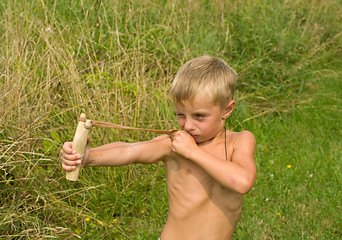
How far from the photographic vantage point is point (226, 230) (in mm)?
2357

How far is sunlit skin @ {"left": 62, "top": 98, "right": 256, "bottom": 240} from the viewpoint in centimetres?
217

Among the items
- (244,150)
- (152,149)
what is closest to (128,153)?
(152,149)

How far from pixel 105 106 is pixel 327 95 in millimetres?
2739

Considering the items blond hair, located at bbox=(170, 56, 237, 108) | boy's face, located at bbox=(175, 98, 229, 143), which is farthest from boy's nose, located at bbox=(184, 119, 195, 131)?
blond hair, located at bbox=(170, 56, 237, 108)

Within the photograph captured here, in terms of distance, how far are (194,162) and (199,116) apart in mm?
214

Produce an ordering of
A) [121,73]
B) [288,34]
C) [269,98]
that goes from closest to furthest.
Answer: [121,73] → [269,98] → [288,34]

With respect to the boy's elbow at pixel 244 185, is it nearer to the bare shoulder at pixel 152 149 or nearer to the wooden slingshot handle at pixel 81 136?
the bare shoulder at pixel 152 149

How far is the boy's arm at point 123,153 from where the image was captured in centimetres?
210

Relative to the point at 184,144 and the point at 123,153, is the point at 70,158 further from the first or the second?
the point at 184,144

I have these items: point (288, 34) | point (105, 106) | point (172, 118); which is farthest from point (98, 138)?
point (288, 34)

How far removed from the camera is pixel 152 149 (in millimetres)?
2289

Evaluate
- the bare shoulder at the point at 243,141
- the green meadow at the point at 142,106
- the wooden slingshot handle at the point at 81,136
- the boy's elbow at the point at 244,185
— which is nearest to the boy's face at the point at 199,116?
the bare shoulder at the point at 243,141

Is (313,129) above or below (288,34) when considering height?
below

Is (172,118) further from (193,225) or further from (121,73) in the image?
(193,225)
